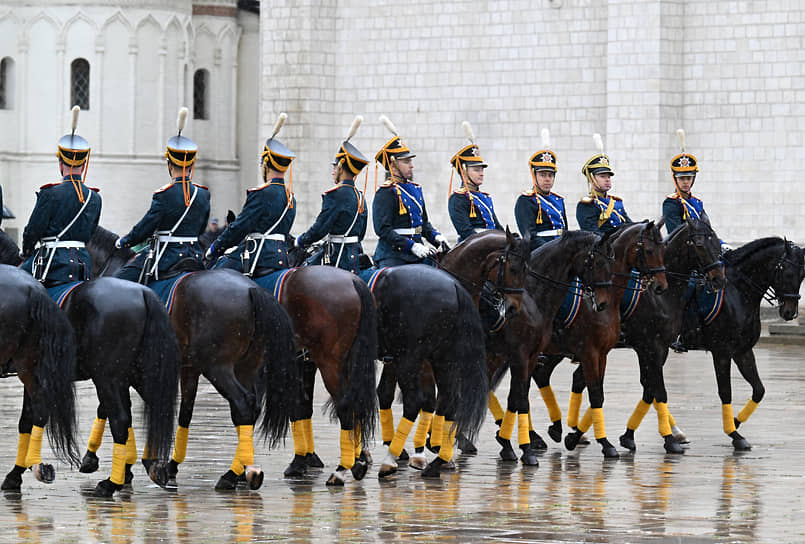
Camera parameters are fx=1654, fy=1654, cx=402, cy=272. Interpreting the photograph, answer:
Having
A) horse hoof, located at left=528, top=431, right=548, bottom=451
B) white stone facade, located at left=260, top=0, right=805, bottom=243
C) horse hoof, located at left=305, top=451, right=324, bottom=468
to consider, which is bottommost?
horse hoof, located at left=528, top=431, right=548, bottom=451

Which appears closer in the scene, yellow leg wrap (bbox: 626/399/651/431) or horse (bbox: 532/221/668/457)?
horse (bbox: 532/221/668/457)

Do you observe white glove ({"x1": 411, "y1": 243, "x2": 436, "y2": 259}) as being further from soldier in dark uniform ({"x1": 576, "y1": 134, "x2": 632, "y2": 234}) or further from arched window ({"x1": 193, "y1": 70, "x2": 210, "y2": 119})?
arched window ({"x1": 193, "y1": 70, "x2": 210, "y2": 119})

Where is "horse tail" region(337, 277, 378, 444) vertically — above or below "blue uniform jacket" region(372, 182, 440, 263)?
below

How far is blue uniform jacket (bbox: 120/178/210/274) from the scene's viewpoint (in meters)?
11.3

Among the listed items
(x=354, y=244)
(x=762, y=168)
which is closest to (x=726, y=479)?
(x=354, y=244)

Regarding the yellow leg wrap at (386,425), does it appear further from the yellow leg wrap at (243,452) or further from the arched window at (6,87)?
the arched window at (6,87)

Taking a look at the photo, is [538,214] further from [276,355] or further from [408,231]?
[276,355]

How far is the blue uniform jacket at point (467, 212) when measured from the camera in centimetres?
1327

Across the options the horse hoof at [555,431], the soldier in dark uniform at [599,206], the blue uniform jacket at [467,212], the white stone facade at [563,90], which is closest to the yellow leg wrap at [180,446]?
the blue uniform jacket at [467,212]

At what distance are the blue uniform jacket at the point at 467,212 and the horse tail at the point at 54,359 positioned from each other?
401cm

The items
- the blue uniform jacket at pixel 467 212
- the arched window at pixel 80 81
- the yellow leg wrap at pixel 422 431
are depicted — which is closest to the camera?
the yellow leg wrap at pixel 422 431

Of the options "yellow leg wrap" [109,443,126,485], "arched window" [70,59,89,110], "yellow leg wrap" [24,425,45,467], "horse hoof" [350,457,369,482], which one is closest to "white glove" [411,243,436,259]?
"horse hoof" [350,457,369,482]

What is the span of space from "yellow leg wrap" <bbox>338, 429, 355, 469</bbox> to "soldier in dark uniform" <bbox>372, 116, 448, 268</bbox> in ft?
5.94

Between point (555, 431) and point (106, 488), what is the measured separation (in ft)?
15.2
